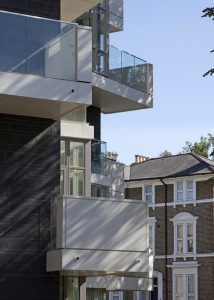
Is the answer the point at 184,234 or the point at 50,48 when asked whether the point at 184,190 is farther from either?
the point at 50,48

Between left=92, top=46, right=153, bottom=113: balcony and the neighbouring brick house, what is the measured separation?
28.3 m

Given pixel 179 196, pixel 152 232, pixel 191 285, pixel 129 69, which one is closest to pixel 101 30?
pixel 129 69

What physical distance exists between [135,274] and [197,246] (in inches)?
1489

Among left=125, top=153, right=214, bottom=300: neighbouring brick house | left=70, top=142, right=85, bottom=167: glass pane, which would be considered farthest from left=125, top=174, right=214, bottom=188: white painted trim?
left=70, top=142, right=85, bottom=167: glass pane

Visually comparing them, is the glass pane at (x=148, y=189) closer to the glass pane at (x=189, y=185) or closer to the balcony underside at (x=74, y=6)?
the glass pane at (x=189, y=185)

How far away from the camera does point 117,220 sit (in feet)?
56.0

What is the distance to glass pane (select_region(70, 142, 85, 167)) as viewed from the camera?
19625mm

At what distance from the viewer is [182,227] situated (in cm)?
5566

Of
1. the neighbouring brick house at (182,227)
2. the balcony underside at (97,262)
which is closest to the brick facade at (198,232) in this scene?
the neighbouring brick house at (182,227)

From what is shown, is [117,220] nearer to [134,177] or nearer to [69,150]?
[69,150]

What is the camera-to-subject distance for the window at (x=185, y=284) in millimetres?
54406

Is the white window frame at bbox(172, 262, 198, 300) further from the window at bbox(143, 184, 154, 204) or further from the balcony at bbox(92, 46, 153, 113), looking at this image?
the balcony at bbox(92, 46, 153, 113)

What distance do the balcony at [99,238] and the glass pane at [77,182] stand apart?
2.20 meters

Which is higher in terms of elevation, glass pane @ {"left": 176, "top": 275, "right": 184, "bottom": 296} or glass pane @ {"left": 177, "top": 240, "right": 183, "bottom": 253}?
glass pane @ {"left": 177, "top": 240, "right": 183, "bottom": 253}
